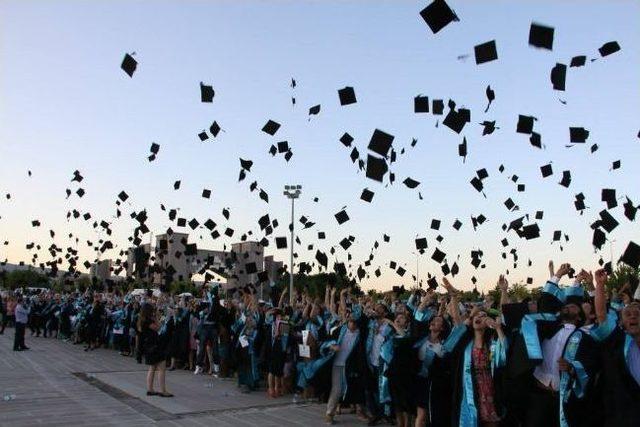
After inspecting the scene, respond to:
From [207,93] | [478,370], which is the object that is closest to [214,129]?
[207,93]

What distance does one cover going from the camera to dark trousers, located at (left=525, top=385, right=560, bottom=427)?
561cm

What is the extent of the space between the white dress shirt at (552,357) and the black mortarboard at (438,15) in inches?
169

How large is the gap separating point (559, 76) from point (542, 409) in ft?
18.6

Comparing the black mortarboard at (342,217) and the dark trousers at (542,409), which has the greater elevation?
the black mortarboard at (342,217)

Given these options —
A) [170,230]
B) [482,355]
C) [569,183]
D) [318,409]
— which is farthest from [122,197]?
[482,355]

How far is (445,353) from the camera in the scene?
6895 mm

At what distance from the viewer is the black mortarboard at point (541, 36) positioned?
8.92 metres

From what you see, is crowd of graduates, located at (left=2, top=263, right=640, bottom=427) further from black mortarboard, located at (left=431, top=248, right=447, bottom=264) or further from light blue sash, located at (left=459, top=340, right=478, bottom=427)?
black mortarboard, located at (left=431, top=248, right=447, bottom=264)

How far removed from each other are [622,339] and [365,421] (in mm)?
5048

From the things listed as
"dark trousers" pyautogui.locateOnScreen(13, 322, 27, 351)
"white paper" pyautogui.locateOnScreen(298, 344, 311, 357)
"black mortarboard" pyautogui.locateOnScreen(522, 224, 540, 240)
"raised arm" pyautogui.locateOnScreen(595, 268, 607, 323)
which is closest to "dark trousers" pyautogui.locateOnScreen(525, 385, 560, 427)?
"raised arm" pyautogui.locateOnScreen(595, 268, 607, 323)

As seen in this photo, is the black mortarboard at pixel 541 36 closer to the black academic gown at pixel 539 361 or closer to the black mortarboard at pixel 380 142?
the black mortarboard at pixel 380 142

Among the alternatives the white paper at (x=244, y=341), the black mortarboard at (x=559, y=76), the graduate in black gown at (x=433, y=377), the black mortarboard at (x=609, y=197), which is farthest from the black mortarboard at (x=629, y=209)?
the white paper at (x=244, y=341)

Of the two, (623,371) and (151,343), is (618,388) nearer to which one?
(623,371)

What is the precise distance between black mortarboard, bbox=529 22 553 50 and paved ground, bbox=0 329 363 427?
6089 millimetres
